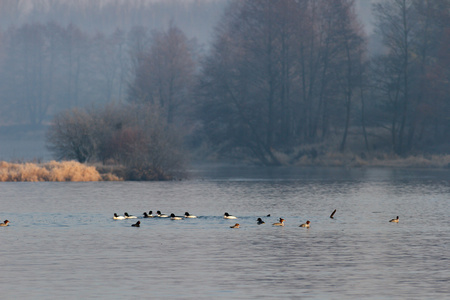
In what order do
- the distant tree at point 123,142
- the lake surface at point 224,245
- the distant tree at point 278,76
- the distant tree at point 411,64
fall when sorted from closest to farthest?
the lake surface at point 224,245, the distant tree at point 123,142, the distant tree at point 411,64, the distant tree at point 278,76

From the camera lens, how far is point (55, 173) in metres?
54.5

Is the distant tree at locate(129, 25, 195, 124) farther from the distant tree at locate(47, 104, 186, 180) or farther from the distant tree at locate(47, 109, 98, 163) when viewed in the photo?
the distant tree at locate(47, 109, 98, 163)

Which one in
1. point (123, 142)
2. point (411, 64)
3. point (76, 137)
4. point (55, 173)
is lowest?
point (55, 173)

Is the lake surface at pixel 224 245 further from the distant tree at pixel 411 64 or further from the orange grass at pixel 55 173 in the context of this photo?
the distant tree at pixel 411 64

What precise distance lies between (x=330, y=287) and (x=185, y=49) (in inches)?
3126

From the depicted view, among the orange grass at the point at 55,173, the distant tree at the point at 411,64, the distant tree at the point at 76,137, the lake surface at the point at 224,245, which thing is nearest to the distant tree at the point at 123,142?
the distant tree at the point at 76,137

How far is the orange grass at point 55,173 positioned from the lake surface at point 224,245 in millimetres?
3525

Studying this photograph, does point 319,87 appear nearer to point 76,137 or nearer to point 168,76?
point 168,76

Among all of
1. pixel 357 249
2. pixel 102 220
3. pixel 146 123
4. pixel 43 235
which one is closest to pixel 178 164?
pixel 146 123

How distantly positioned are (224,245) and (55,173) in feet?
99.6

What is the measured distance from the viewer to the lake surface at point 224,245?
61.5 feet

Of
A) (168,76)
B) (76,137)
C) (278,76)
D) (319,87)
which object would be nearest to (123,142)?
(76,137)

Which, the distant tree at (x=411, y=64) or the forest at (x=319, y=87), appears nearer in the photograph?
the distant tree at (x=411, y=64)

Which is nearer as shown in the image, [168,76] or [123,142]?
[123,142]
